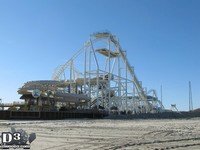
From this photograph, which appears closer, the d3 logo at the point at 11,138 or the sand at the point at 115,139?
the d3 logo at the point at 11,138

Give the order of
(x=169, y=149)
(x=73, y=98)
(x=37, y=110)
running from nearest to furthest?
(x=169, y=149), (x=37, y=110), (x=73, y=98)

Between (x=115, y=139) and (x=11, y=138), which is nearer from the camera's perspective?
(x=11, y=138)

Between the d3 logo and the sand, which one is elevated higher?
the d3 logo

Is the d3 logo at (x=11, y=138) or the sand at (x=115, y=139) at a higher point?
the d3 logo at (x=11, y=138)

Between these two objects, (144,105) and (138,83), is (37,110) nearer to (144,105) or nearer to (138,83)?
(138,83)

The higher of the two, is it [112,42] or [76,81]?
[112,42]

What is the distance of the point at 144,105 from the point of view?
4323 inches

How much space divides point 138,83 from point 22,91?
3548 cm

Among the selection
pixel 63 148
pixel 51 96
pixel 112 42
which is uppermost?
pixel 112 42

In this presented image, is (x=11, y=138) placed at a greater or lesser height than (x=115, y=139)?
greater

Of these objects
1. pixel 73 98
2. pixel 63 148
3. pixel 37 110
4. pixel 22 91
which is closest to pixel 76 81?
pixel 73 98

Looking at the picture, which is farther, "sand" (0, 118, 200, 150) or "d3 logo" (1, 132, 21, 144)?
"sand" (0, 118, 200, 150)

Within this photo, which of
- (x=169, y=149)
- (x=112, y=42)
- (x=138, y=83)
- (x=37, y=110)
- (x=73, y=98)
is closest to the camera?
(x=169, y=149)

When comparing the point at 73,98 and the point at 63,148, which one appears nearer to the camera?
the point at 63,148
